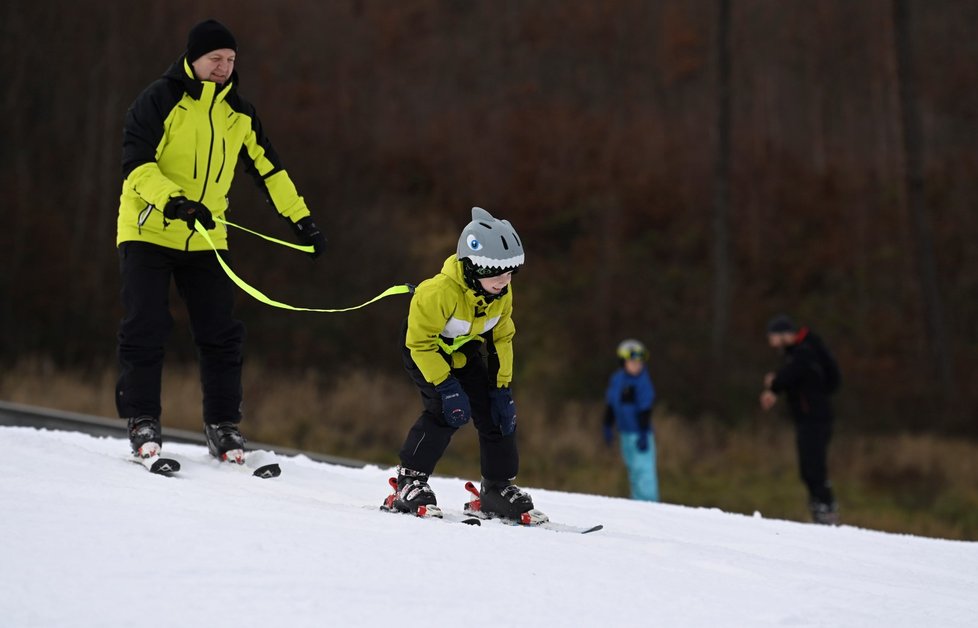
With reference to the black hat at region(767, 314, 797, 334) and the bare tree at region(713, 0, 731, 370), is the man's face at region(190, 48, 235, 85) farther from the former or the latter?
the bare tree at region(713, 0, 731, 370)

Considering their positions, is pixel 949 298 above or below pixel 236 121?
below

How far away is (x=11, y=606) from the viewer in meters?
2.89

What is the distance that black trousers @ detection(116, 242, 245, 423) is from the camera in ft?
17.8

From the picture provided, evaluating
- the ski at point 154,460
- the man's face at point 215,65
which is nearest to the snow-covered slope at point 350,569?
the ski at point 154,460

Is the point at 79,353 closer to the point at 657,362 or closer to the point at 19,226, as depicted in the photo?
the point at 19,226

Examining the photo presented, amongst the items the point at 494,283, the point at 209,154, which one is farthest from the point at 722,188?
the point at 494,283

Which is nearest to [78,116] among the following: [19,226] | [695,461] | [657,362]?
[19,226]

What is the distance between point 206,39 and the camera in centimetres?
536

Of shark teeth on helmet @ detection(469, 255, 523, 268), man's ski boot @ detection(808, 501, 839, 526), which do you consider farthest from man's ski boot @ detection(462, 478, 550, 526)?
man's ski boot @ detection(808, 501, 839, 526)

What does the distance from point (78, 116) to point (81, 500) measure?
58.8 ft

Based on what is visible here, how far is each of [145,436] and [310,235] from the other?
140cm

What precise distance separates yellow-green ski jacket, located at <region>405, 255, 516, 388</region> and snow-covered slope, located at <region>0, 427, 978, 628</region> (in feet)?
2.33

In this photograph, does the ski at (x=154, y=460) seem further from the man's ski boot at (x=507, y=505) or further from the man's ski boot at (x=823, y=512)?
the man's ski boot at (x=823, y=512)

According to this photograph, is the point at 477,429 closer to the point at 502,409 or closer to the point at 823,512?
the point at 502,409
